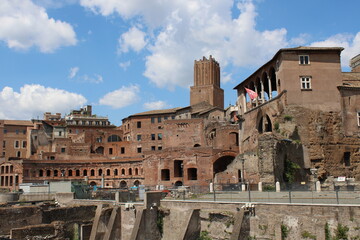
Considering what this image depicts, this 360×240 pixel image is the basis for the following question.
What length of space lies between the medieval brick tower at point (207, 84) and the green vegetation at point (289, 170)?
52.6 m

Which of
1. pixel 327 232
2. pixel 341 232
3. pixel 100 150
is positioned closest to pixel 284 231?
pixel 327 232

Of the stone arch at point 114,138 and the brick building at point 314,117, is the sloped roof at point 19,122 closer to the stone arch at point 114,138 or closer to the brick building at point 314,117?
the stone arch at point 114,138

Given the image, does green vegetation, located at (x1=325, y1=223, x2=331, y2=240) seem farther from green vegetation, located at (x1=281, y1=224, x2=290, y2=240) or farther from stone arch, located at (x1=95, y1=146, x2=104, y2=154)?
stone arch, located at (x1=95, y1=146, x2=104, y2=154)

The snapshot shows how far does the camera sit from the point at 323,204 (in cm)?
1928

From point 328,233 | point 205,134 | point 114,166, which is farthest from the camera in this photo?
point 114,166

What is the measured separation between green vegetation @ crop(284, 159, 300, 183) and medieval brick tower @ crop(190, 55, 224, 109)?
5255cm

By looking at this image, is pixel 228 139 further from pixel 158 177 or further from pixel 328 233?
pixel 328 233

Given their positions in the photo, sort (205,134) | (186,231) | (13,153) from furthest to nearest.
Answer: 1. (13,153)
2. (205,134)
3. (186,231)

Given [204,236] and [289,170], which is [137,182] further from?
[204,236]

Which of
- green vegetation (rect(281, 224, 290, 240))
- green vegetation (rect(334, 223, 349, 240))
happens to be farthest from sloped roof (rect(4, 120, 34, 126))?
green vegetation (rect(334, 223, 349, 240))

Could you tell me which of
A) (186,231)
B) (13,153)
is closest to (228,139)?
(186,231)

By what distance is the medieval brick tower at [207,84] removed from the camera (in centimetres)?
9106

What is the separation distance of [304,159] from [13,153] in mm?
73302

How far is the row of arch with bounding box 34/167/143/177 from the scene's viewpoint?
227 feet
